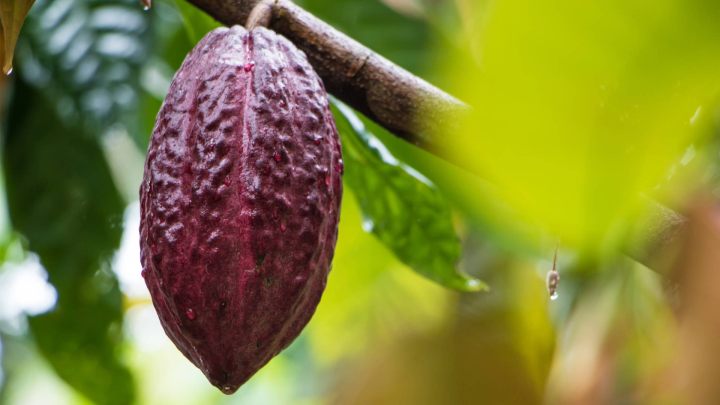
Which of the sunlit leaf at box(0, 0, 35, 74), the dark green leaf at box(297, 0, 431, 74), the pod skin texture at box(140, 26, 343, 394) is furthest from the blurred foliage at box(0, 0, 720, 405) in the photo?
the sunlit leaf at box(0, 0, 35, 74)

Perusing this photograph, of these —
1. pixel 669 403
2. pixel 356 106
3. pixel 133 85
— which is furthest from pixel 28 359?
pixel 669 403

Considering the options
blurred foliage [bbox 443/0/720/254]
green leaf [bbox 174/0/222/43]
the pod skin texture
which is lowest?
green leaf [bbox 174/0/222/43]

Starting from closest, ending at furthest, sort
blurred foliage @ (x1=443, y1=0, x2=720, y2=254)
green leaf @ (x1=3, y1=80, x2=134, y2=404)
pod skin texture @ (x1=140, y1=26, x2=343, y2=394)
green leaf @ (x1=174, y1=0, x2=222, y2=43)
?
blurred foliage @ (x1=443, y1=0, x2=720, y2=254), pod skin texture @ (x1=140, y1=26, x2=343, y2=394), green leaf @ (x1=174, y1=0, x2=222, y2=43), green leaf @ (x1=3, y1=80, x2=134, y2=404)

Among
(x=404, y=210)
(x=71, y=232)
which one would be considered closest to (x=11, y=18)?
(x=404, y=210)

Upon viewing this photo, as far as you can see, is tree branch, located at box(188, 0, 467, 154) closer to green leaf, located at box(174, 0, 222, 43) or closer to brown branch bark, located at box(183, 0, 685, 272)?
brown branch bark, located at box(183, 0, 685, 272)

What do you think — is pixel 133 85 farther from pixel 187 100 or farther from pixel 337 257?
pixel 187 100

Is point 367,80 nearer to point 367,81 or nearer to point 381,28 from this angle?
point 367,81

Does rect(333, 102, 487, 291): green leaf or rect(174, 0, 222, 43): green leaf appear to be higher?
rect(174, 0, 222, 43): green leaf
